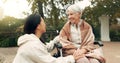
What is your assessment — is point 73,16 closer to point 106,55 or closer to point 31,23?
point 31,23

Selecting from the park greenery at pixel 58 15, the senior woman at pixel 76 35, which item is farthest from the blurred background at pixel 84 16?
the senior woman at pixel 76 35

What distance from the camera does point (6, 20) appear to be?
19.2 metres

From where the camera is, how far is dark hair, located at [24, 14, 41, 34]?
249cm

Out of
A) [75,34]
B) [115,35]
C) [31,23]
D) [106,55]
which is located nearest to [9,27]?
[115,35]

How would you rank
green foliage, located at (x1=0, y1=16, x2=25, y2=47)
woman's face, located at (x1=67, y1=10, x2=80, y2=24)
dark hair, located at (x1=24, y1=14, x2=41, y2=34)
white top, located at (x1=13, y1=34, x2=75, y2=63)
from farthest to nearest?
green foliage, located at (x1=0, y1=16, x2=25, y2=47), woman's face, located at (x1=67, y1=10, x2=80, y2=24), dark hair, located at (x1=24, y1=14, x2=41, y2=34), white top, located at (x1=13, y1=34, x2=75, y2=63)

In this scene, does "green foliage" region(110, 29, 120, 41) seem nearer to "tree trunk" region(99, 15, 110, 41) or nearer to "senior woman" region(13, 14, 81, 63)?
"tree trunk" region(99, 15, 110, 41)

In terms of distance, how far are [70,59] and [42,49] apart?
0.34 m

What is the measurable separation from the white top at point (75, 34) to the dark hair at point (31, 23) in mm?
1237

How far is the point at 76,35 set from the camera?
372 cm

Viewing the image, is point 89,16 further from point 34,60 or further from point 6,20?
point 34,60

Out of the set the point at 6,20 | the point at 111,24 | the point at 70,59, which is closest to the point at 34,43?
the point at 70,59

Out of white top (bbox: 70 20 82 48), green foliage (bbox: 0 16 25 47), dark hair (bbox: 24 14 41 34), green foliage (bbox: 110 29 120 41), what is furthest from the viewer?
green foliage (bbox: 110 29 120 41)

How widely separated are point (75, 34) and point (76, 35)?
0.02 meters

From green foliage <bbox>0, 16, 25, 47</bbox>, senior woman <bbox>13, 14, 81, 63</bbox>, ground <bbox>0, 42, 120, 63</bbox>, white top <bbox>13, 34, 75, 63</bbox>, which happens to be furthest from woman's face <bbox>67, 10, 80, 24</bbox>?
green foliage <bbox>0, 16, 25, 47</bbox>
